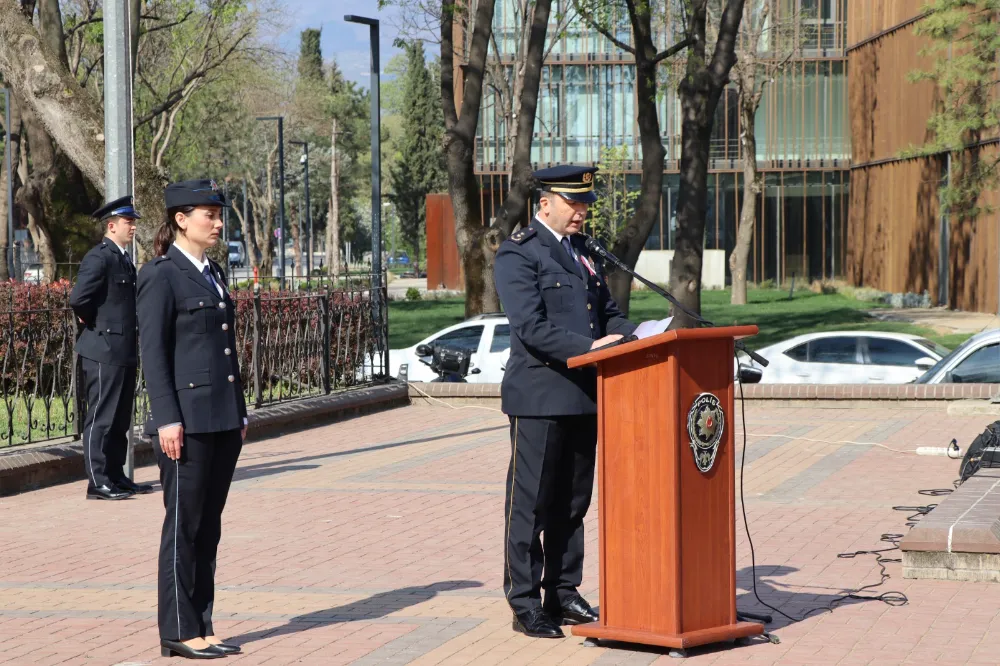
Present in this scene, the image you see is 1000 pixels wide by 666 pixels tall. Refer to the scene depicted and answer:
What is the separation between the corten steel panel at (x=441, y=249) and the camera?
60.0 meters

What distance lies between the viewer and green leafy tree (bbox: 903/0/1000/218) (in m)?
28.2

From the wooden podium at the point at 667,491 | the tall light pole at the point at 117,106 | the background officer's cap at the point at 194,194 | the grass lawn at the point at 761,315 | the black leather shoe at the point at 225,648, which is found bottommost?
the grass lawn at the point at 761,315

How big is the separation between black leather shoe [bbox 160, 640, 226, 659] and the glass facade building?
50869mm

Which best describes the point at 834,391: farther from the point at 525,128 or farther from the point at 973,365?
the point at 525,128

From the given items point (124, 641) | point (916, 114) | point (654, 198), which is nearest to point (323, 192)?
point (916, 114)

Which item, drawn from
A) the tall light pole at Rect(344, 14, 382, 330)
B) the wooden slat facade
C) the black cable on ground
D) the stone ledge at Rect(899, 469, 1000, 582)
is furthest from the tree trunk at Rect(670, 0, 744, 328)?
the wooden slat facade

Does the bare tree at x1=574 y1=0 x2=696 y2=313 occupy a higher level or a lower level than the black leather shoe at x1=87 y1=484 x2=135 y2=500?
higher

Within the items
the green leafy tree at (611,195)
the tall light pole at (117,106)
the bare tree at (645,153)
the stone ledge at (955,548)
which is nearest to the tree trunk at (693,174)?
the bare tree at (645,153)

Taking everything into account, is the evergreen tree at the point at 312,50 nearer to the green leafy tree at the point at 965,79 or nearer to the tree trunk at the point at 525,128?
the green leafy tree at the point at 965,79

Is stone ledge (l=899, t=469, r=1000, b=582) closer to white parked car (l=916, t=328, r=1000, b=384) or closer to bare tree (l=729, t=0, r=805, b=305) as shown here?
white parked car (l=916, t=328, r=1000, b=384)

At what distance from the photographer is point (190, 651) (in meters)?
5.85

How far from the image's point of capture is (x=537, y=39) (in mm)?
21812

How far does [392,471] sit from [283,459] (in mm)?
1380

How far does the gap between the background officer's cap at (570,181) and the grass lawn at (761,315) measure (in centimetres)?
2163
